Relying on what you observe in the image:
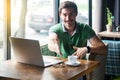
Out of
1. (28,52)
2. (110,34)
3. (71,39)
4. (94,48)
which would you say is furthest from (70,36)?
(110,34)

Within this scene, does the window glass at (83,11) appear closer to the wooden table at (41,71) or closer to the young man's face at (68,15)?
the young man's face at (68,15)

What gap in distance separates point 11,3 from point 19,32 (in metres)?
0.35

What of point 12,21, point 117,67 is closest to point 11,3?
point 12,21

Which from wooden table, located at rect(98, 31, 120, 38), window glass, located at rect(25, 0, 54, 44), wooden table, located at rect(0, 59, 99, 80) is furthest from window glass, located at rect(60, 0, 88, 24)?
wooden table, located at rect(0, 59, 99, 80)

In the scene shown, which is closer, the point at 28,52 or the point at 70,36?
the point at 28,52

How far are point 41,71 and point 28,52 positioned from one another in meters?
0.21

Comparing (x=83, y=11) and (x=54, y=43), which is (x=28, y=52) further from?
(x=83, y=11)

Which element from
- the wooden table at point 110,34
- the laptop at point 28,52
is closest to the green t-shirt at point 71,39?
the laptop at point 28,52

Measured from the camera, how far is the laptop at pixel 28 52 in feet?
7.00

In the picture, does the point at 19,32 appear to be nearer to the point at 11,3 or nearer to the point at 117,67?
the point at 11,3

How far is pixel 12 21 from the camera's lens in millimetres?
2926

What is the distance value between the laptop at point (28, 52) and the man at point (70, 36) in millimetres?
518

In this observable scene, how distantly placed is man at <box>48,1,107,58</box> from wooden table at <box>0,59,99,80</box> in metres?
0.53

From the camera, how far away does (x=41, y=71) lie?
6.87 feet
